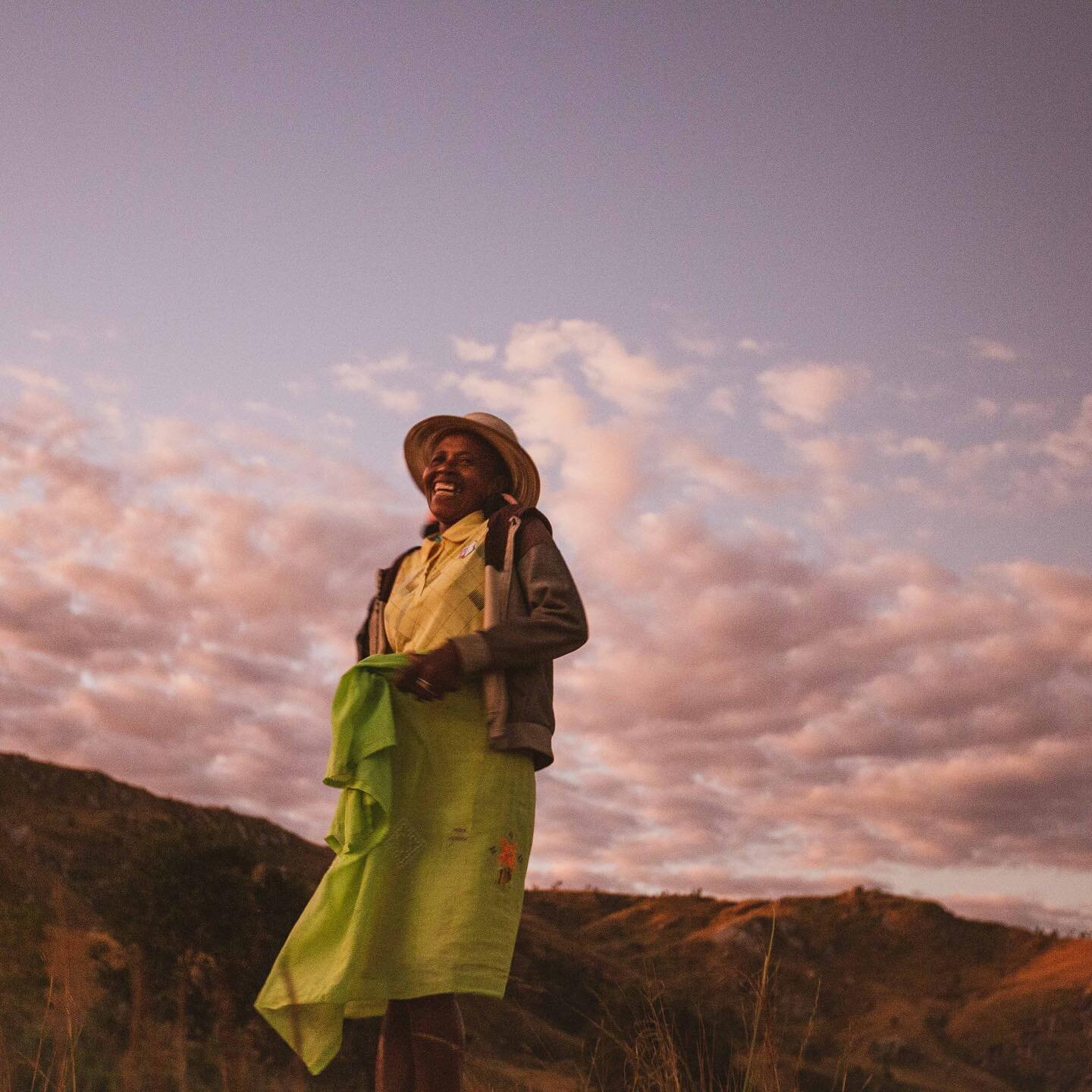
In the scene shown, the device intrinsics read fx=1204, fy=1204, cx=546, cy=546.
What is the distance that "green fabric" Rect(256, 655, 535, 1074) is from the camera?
10.8 ft

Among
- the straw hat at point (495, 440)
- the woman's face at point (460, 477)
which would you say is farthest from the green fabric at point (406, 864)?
the straw hat at point (495, 440)

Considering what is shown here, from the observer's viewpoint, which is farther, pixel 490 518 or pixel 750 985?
pixel 490 518

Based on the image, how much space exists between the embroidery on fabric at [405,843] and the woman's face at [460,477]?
1.08 meters

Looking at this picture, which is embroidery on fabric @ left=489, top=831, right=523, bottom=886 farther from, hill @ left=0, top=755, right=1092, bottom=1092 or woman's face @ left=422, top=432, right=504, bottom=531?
woman's face @ left=422, top=432, right=504, bottom=531

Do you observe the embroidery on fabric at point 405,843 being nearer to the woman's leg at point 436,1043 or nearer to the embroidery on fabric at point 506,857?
the embroidery on fabric at point 506,857

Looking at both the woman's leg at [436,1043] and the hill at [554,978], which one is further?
the hill at [554,978]

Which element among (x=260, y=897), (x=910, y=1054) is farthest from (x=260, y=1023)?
(x=910, y=1054)

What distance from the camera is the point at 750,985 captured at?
329 centimetres

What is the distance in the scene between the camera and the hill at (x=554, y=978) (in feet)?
14.0

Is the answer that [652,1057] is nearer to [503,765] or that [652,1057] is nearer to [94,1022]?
[503,765]

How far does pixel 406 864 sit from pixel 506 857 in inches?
11.5

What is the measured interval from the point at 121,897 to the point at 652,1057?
10.6 meters

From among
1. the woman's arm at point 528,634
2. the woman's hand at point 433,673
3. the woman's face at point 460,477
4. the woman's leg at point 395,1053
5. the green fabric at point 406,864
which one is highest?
the woman's face at point 460,477

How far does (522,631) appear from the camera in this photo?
3506mm
